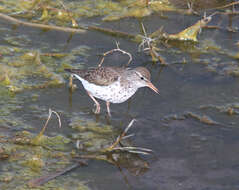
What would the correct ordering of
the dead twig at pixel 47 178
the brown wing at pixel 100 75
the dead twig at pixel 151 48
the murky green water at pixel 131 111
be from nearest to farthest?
the dead twig at pixel 47 178 → the murky green water at pixel 131 111 → the brown wing at pixel 100 75 → the dead twig at pixel 151 48

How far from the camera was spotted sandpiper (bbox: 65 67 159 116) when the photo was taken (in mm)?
4973

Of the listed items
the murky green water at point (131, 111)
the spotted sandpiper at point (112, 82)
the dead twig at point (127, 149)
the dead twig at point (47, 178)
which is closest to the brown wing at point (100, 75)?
the spotted sandpiper at point (112, 82)

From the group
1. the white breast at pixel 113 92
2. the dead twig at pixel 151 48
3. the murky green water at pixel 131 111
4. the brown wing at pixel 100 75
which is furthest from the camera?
the dead twig at pixel 151 48

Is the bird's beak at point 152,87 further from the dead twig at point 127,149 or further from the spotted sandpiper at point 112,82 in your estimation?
the dead twig at point 127,149

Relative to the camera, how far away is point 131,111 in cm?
504

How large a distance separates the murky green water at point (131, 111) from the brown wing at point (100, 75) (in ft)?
0.91

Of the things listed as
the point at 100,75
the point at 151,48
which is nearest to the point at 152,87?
the point at 100,75

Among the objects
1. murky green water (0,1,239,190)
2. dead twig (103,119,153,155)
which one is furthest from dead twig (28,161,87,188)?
dead twig (103,119,153,155)

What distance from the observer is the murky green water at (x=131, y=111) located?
4059 mm

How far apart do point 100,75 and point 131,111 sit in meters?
0.52

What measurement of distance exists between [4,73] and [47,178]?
197 cm

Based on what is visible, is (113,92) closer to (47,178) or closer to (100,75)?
(100,75)

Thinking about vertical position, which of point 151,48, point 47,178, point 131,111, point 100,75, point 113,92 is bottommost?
point 47,178

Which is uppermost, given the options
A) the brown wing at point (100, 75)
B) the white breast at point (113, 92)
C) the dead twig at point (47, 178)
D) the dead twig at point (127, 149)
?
the brown wing at point (100, 75)
